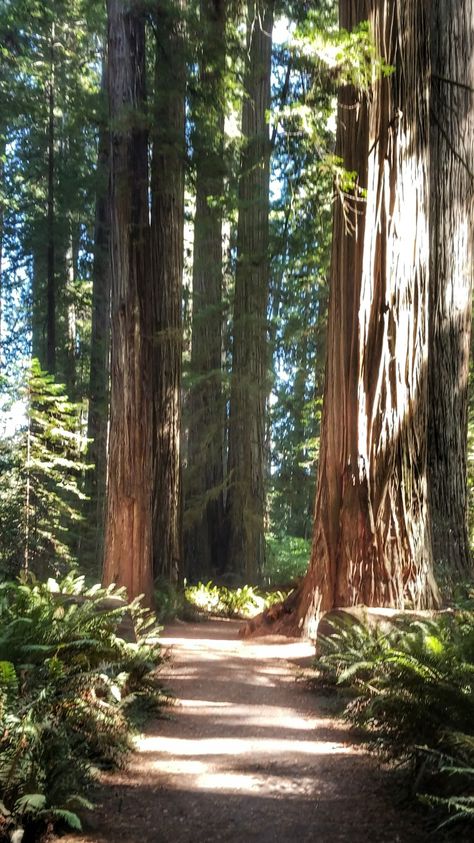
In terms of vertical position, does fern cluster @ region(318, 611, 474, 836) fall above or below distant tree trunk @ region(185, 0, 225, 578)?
below

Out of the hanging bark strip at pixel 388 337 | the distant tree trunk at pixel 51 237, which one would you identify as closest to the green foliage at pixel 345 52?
the hanging bark strip at pixel 388 337

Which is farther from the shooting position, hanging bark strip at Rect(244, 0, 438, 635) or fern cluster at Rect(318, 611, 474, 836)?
hanging bark strip at Rect(244, 0, 438, 635)

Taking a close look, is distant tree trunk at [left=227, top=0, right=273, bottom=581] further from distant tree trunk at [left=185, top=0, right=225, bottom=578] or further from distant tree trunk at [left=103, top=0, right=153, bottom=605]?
distant tree trunk at [left=103, top=0, right=153, bottom=605]

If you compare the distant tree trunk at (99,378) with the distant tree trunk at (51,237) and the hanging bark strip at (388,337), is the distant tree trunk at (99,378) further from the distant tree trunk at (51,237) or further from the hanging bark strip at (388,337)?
the hanging bark strip at (388,337)

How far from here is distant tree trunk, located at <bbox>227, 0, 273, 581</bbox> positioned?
1688 centimetres

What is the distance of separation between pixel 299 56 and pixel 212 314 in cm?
902

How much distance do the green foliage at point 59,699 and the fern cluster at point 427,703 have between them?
5.65ft

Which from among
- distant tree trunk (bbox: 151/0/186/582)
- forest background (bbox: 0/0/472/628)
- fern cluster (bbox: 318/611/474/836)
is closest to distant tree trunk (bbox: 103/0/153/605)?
forest background (bbox: 0/0/472/628)

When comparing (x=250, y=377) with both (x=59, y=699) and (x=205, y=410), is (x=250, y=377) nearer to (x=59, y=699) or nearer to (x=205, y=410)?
(x=205, y=410)

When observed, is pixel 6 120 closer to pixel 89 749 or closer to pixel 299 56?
pixel 299 56

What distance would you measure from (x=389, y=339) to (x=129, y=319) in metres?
5.35

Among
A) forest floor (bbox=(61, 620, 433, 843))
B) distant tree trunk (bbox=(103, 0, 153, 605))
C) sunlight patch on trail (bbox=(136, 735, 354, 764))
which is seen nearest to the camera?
forest floor (bbox=(61, 620, 433, 843))

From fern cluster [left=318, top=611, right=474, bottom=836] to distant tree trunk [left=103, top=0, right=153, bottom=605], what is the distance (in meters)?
6.16

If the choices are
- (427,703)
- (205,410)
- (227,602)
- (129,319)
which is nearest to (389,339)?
(427,703)
